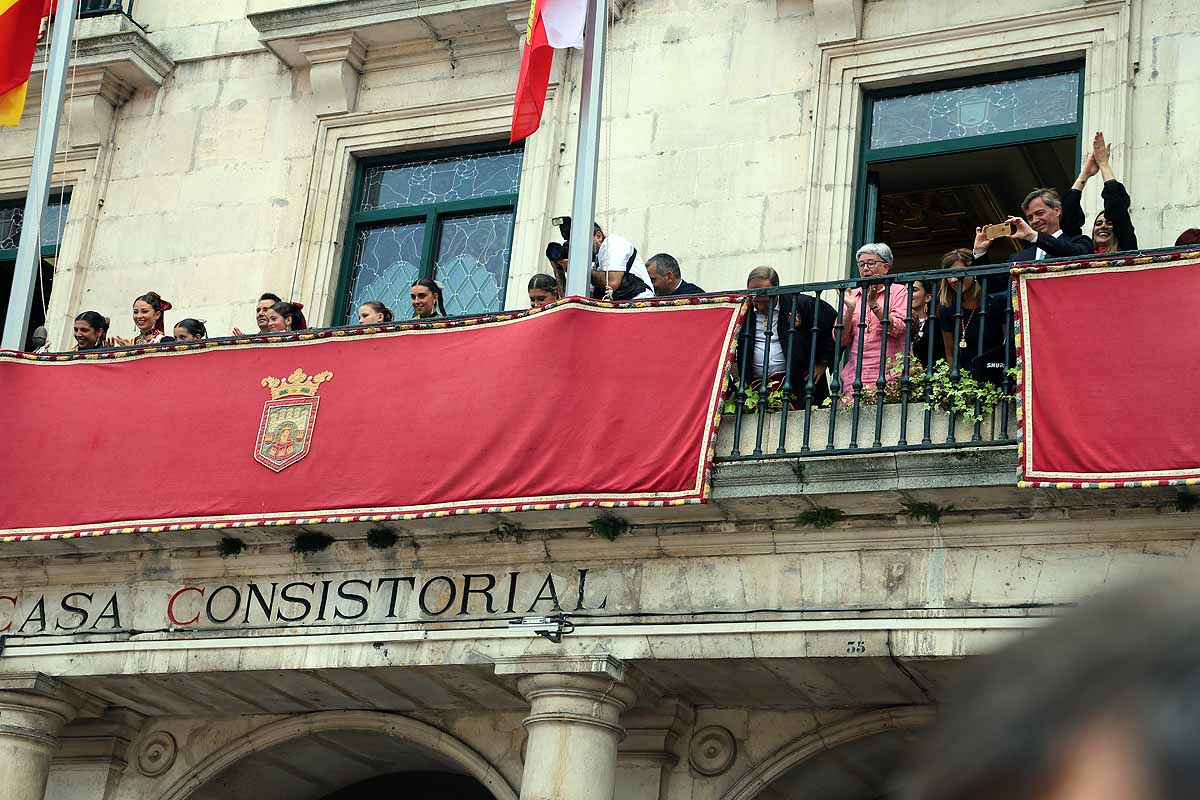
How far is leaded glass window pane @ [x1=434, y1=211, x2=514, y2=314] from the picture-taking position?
1339cm

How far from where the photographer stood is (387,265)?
45.4 ft

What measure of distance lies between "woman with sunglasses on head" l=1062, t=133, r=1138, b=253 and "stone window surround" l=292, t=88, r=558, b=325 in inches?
185

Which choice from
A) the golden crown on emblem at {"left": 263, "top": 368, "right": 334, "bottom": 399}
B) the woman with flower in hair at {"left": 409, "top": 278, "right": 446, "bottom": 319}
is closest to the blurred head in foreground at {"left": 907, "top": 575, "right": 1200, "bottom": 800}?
the golden crown on emblem at {"left": 263, "top": 368, "right": 334, "bottom": 399}

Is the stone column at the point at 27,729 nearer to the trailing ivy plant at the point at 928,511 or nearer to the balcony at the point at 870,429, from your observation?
the balcony at the point at 870,429

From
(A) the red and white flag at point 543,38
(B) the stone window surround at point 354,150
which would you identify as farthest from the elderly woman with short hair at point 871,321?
(B) the stone window surround at point 354,150

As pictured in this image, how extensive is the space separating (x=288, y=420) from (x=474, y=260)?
3204mm

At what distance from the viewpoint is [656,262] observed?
418 inches

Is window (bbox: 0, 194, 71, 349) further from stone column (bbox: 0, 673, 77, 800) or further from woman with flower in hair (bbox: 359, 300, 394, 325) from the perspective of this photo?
woman with flower in hair (bbox: 359, 300, 394, 325)

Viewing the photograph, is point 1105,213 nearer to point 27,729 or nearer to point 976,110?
point 976,110

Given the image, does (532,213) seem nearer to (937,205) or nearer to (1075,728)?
(937,205)

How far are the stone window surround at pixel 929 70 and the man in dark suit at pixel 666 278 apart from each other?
4.74 feet

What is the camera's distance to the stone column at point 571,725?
968 cm

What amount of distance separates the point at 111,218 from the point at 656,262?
5.95 metres

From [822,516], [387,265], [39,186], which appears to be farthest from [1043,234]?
[39,186]
